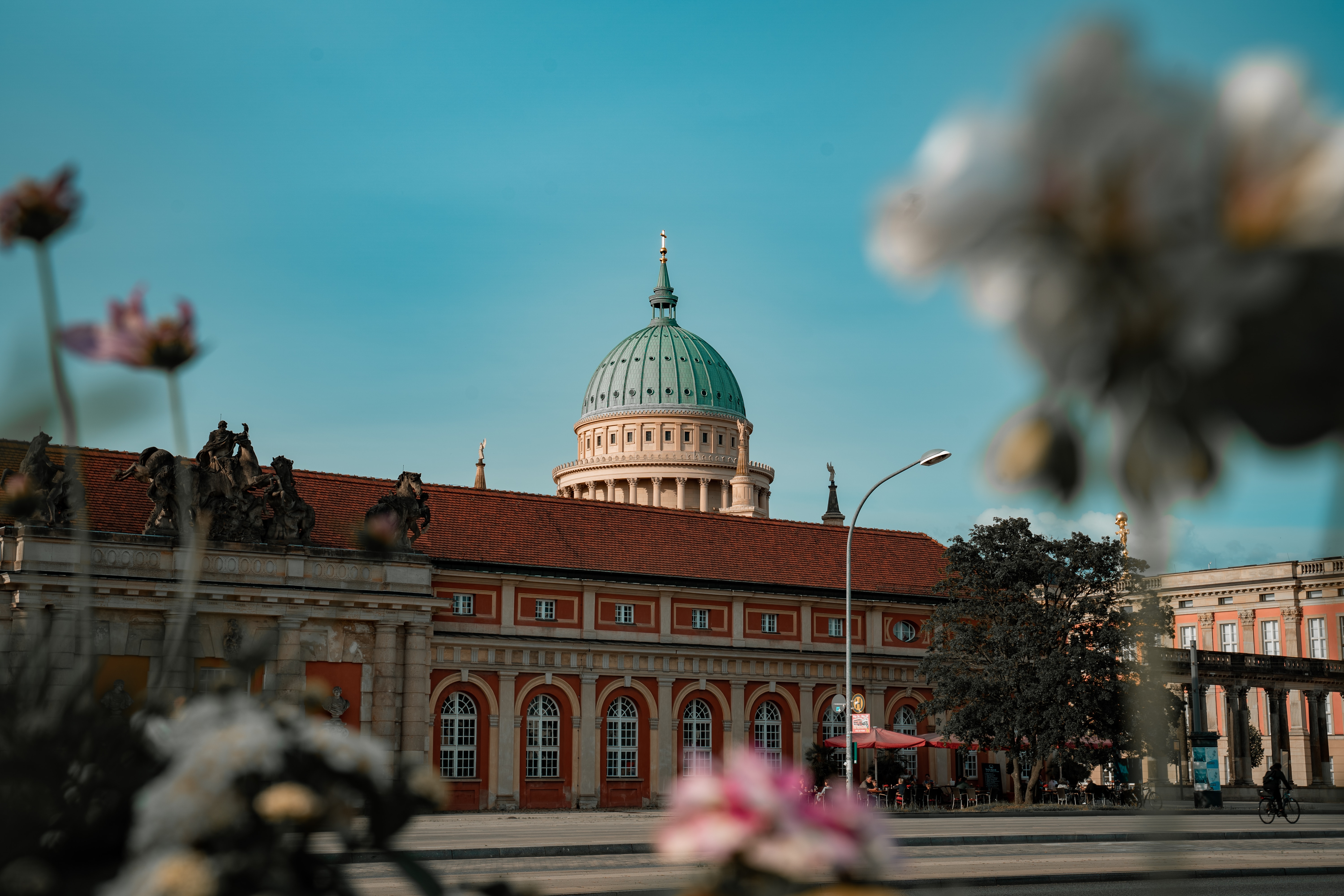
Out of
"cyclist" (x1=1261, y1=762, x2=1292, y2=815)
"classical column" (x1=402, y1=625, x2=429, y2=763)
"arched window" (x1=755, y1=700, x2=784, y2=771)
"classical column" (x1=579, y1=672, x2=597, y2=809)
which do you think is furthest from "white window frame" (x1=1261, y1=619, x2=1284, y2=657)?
"classical column" (x1=402, y1=625, x2=429, y2=763)

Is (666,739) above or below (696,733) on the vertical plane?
below

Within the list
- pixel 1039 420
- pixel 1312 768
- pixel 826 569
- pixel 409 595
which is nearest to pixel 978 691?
pixel 826 569

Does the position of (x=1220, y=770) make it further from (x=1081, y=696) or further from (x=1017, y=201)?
(x=1017, y=201)

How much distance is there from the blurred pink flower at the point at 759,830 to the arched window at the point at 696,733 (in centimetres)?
5131

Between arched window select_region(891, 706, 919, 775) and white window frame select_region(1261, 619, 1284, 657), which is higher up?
white window frame select_region(1261, 619, 1284, 657)

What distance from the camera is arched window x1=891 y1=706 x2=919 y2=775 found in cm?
5556

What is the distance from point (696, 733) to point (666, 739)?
5.35 ft

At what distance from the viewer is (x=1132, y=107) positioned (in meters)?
1.82

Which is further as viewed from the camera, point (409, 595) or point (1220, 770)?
point (1220, 770)

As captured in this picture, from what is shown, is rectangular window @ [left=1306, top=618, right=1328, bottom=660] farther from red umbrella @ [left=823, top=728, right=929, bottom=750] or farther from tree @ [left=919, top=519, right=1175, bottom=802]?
red umbrella @ [left=823, top=728, right=929, bottom=750]

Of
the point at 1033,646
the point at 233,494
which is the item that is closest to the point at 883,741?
the point at 1033,646

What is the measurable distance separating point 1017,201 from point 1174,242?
0.23 metres

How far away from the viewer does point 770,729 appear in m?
54.7

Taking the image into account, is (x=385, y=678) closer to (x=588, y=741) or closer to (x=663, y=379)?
(x=588, y=741)
